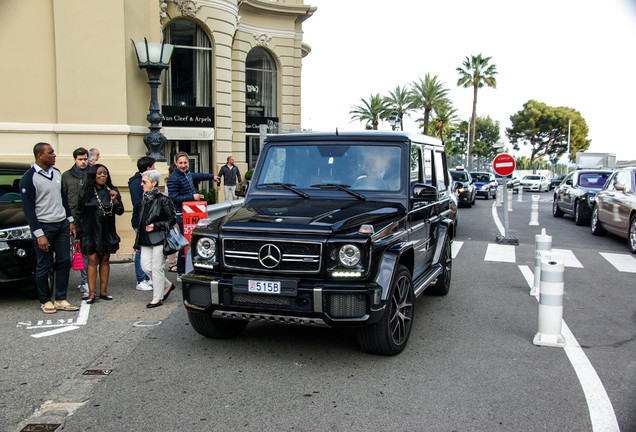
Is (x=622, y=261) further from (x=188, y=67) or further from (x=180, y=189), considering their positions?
(x=188, y=67)

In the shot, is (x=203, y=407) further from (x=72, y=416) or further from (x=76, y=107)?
(x=76, y=107)

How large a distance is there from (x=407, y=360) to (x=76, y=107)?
12.1 meters

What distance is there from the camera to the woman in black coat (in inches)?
290

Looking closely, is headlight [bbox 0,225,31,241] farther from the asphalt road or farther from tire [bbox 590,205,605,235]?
tire [bbox 590,205,605,235]

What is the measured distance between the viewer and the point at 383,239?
504 centimetres

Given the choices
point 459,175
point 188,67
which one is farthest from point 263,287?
point 459,175

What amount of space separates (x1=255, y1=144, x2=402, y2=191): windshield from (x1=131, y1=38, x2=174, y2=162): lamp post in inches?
347

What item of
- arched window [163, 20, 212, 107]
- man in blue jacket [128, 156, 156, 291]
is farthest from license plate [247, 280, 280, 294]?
arched window [163, 20, 212, 107]

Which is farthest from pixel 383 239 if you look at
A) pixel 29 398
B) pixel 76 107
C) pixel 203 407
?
pixel 76 107

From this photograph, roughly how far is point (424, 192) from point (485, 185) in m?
30.1

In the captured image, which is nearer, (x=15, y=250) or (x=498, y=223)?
(x=15, y=250)

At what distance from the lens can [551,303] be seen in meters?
5.67

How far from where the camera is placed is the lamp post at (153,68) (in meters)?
13.9

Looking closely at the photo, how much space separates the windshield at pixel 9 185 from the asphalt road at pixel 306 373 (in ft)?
4.49
